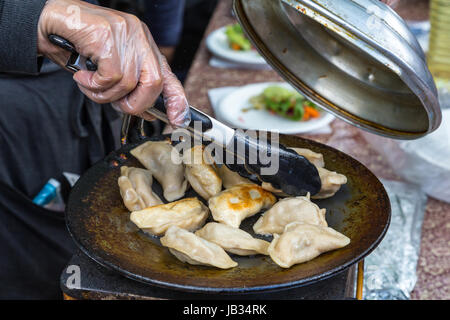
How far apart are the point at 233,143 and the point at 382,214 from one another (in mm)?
433

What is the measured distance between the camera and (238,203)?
135 cm

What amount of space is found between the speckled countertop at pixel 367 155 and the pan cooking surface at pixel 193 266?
1.16 ft

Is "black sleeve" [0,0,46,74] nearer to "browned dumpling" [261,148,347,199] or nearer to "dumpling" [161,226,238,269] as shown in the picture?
"dumpling" [161,226,238,269]

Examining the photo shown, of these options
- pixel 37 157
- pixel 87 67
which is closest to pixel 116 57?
pixel 87 67

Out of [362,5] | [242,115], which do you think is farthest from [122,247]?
[242,115]

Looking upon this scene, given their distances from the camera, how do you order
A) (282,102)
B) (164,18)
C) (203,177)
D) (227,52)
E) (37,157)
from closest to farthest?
1. (203,177)
2. (37,157)
3. (282,102)
4. (227,52)
5. (164,18)

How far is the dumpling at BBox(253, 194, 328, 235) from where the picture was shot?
1302mm

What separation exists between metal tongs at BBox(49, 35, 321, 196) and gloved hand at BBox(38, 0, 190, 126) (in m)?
0.03

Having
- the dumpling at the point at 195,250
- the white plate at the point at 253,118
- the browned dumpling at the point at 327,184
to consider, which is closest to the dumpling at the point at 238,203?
the browned dumpling at the point at 327,184

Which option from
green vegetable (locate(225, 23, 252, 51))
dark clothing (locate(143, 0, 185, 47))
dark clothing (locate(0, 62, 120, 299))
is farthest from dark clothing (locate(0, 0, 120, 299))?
dark clothing (locate(143, 0, 185, 47))

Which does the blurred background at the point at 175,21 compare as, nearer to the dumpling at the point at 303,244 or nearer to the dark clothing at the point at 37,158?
the dark clothing at the point at 37,158

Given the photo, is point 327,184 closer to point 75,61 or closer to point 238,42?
point 75,61

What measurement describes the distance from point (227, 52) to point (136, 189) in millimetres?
1597

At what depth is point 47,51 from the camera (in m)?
1.32
